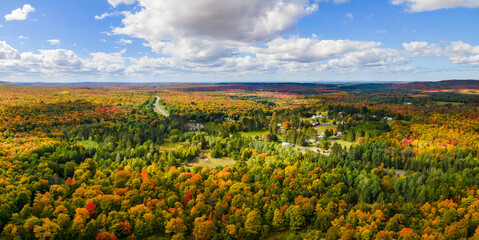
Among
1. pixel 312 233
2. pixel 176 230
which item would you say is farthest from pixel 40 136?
pixel 312 233

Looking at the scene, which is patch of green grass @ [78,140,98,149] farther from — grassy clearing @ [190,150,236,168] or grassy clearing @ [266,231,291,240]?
grassy clearing @ [266,231,291,240]

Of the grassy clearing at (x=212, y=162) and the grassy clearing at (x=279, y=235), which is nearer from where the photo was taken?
the grassy clearing at (x=279, y=235)

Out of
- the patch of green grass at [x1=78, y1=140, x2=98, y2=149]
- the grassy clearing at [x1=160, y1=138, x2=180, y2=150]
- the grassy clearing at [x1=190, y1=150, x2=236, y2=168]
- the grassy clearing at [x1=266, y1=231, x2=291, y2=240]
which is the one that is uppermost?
the patch of green grass at [x1=78, y1=140, x2=98, y2=149]

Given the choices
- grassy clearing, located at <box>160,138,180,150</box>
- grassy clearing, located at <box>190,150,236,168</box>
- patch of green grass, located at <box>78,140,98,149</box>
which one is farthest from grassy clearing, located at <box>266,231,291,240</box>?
patch of green grass, located at <box>78,140,98,149</box>

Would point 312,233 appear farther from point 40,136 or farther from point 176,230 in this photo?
point 40,136

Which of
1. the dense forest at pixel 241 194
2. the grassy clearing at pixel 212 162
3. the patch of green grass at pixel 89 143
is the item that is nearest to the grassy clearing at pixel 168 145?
the dense forest at pixel 241 194

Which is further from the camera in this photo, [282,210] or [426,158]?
[426,158]

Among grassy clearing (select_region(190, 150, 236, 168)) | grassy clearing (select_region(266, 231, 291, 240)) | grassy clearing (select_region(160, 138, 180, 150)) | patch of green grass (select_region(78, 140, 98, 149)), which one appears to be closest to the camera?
grassy clearing (select_region(266, 231, 291, 240))

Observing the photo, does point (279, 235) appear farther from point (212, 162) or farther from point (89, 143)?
point (89, 143)

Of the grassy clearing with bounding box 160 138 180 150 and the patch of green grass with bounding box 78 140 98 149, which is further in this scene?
the grassy clearing with bounding box 160 138 180 150

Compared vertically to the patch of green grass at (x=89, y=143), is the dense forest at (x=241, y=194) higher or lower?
lower

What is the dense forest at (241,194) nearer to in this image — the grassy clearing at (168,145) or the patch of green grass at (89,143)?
the patch of green grass at (89,143)
